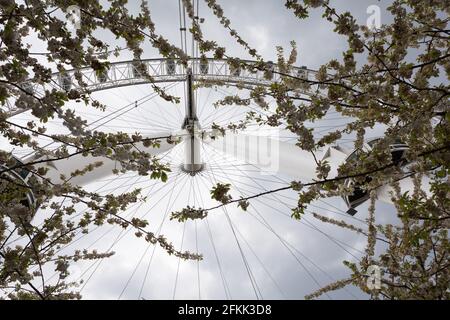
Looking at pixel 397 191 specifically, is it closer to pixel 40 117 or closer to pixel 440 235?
pixel 440 235

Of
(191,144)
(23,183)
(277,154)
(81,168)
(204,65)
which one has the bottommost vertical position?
(23,183)

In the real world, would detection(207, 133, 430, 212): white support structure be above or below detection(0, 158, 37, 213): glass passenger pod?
above

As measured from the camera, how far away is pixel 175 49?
317 cm

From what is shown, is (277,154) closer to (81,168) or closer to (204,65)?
(204,65)

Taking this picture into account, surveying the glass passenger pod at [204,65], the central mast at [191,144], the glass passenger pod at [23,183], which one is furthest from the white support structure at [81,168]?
the glass passenger pod at [204,65]

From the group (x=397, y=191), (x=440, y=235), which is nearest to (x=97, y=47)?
(x=440, y=235)

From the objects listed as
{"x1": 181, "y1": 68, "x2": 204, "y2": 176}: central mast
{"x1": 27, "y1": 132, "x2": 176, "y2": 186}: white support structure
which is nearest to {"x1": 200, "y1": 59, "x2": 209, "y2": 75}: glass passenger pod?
{"x1": 181, "y1": 68, "x2": 204, "y2": 176}: central mast

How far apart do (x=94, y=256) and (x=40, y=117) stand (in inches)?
218

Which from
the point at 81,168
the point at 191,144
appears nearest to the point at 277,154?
the point at 191,144

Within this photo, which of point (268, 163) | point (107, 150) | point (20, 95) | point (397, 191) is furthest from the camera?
point (268, 163)

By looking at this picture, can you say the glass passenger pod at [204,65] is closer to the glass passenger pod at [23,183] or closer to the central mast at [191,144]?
the central mast at [191,144]

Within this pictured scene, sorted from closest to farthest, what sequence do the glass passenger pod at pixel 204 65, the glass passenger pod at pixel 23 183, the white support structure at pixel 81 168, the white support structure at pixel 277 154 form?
the glass passenger pod at pixel 23 183
the glass passenger pod at pixel 204 65
the white support structure at pixel 81 168
the white support structure at pixel 277 154

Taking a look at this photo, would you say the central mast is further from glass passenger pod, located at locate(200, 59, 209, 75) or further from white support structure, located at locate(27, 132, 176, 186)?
glass passenger pod, located at locate(200, 59, 209, 75)

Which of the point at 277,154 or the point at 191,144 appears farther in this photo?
the point at 191,144
